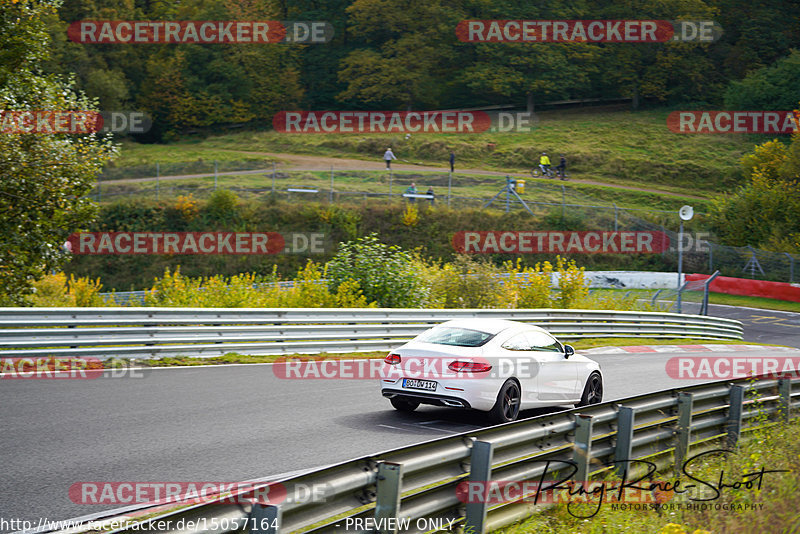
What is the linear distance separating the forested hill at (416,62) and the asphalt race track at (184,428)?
73883 millimetres

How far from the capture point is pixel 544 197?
1925 inches

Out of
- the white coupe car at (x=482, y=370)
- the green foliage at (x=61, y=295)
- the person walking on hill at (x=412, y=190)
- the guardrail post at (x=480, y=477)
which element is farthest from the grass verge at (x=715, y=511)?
the person walking on hill at (x=412, y=190)

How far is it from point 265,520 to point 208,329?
38.9 ft

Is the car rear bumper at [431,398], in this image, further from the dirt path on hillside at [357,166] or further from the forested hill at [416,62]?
the forested hill at [416,62]

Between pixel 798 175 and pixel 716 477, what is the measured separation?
4881 centimetres

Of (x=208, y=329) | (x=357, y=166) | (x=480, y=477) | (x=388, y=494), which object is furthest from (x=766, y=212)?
(x=388, y=494)

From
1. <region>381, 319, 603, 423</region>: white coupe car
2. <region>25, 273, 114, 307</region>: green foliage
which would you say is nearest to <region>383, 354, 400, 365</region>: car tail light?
<region>381, 319, 603, 423</region>: white coupe car

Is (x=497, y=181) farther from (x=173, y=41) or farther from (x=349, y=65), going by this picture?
(x=173, y=41)

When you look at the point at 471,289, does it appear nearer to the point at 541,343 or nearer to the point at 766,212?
the point at 541,343

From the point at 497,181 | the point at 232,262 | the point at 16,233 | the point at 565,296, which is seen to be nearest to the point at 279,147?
the point at 497,181

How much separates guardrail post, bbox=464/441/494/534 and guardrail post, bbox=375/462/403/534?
0.99 m

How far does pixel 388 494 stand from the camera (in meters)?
5.14

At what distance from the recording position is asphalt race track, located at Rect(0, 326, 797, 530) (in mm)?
7598

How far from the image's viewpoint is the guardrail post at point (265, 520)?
13.5 ft
